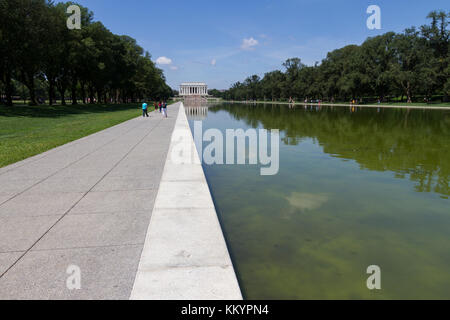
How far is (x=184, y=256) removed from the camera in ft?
13.2

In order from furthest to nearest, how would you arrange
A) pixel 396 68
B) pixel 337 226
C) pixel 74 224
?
pixel 396 68 → pixel 337 226 → pixel 74 224

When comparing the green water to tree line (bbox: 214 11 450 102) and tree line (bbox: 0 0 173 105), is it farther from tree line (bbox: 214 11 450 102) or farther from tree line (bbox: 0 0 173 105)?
tree line (bbox: 214 11 450 102)

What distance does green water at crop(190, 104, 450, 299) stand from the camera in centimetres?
408

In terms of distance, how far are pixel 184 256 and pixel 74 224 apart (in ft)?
7.63

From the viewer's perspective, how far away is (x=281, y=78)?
121 m

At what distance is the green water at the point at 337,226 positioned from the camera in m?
4.08

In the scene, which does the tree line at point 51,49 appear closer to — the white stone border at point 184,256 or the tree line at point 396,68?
the white stone border at point 184,256

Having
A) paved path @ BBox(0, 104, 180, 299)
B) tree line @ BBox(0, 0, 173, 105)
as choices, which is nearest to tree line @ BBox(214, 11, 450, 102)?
tree line @ BBox(0, 0, 173, 105)

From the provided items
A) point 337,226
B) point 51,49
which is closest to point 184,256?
point 337,226

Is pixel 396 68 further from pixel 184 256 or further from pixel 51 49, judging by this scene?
pixel 184 256

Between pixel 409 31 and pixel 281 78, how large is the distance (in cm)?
5651

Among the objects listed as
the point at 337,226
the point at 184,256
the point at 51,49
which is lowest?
the point at 337,226

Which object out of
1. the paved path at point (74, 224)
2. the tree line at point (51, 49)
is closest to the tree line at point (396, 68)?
the tree line at point (51, 49)
